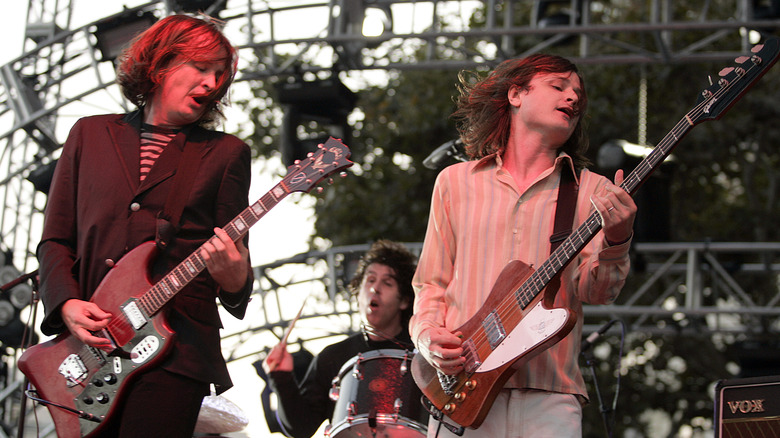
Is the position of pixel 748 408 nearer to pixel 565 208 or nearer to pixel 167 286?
pixel 565 208

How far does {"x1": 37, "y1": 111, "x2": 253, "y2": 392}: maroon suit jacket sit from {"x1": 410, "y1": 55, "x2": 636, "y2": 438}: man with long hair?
27.2 inches

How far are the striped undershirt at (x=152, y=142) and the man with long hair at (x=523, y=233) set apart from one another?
0.98 m

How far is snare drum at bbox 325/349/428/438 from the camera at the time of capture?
16.0 ft

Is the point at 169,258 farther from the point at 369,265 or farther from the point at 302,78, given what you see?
the point at 302,78

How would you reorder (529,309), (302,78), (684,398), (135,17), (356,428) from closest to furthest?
(529,309) → (356,428) → (135,17) → (302,78) → (684,398)

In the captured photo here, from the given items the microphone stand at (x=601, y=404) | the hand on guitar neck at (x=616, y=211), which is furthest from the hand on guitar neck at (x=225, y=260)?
the microphone stand at (x=601, y=404)

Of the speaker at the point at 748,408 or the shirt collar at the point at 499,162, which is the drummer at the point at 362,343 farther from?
the shirt collar at the point at 499,162

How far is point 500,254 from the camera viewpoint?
318 cm

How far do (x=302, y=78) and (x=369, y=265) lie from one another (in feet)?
11.0

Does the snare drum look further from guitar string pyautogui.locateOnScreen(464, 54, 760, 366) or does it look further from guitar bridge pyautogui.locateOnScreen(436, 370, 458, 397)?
guitar string pyautogui.locateOnScreen(464, 54, 760, 366)

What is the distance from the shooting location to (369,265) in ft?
20.1

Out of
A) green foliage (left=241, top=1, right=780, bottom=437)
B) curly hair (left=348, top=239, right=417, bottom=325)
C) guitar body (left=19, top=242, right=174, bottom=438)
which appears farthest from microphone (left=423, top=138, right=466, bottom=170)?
green foliage (left=241, top=1, right=780, bottom=437)

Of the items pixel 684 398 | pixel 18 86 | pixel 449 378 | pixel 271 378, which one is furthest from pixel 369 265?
pixel 684 398

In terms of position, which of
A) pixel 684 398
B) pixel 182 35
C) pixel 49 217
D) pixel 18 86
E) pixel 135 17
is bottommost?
pixel 684 398
